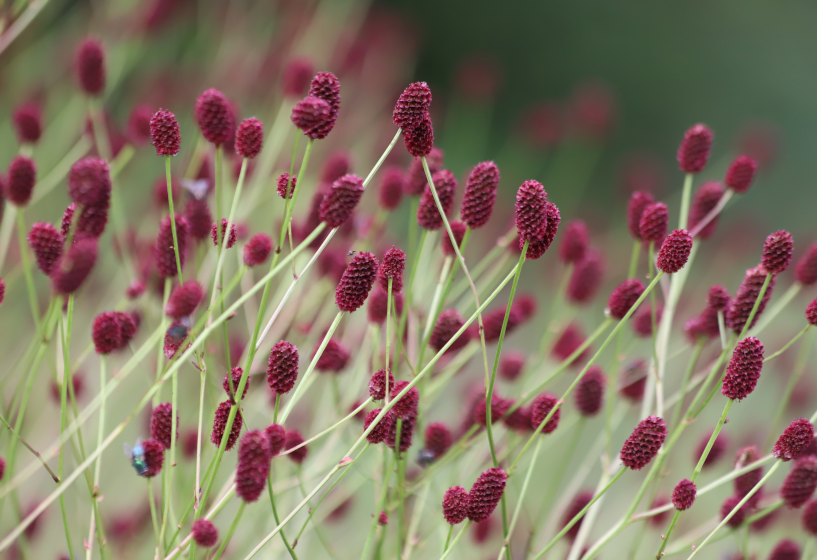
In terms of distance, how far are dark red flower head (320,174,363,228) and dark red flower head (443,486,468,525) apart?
0.69 ft

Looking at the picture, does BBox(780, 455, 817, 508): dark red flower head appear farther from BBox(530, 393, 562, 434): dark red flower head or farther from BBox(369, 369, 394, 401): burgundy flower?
BBox(369, 369, 394, 401): burgundy flower

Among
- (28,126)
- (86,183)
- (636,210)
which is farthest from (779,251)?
(28,126)

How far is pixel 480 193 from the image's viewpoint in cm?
52

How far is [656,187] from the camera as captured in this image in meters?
1.84

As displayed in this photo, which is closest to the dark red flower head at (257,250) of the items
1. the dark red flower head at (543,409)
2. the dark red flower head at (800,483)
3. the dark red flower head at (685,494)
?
the dark red flower head at (543,409)

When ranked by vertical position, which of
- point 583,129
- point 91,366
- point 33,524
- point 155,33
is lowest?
point 91,366

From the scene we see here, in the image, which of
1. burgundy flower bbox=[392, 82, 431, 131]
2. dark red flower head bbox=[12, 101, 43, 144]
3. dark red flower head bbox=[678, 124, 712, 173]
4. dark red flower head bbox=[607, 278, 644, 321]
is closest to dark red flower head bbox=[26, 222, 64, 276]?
burgundy flower bbox=[392, 82, 431, 131]

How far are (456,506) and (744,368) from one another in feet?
0.76

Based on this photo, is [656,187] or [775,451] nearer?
[775,451]

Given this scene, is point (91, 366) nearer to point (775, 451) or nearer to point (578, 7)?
point (775, 451)

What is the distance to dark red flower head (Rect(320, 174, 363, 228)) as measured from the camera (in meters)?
0.47

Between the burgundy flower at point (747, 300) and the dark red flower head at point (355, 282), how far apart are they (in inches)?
12.5

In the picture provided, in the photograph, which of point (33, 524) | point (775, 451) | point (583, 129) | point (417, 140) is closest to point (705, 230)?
point (775, 451)

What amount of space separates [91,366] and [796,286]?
123cm
